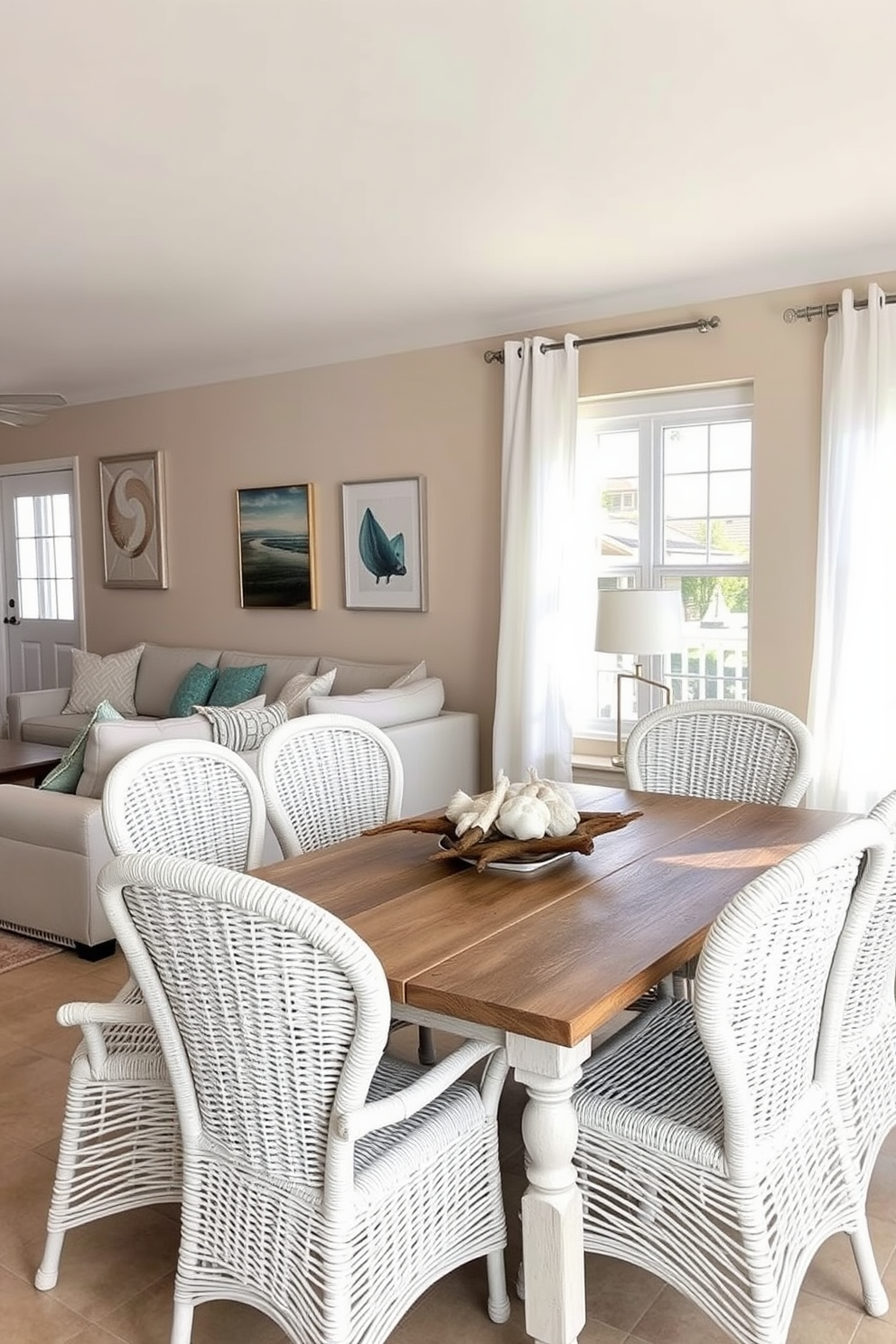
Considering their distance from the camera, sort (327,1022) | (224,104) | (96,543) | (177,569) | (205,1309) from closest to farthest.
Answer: (327,1022) < (205,1309) < (224,104) < (177,569) < (96,543)

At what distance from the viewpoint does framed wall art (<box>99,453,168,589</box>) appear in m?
6.63

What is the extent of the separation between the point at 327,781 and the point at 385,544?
306 cm

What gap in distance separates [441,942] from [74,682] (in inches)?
212

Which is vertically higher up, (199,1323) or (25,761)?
(25,761)

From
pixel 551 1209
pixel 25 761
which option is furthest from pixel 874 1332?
pixel 25 761

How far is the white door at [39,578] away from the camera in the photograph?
23.9 ft

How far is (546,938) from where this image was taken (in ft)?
6.00

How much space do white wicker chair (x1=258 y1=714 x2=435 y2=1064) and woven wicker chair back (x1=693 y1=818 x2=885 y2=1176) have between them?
125 cm

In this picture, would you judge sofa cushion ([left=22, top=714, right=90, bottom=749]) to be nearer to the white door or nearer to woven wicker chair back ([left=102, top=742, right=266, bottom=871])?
the white door

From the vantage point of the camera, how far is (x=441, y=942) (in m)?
1.81

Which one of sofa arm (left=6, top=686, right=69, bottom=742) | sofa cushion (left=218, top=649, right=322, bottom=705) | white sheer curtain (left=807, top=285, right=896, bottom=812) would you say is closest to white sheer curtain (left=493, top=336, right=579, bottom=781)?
white sheer curtain (left=807, top=285, right=896, bottom=812)

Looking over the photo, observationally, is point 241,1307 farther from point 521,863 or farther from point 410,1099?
point 521,863

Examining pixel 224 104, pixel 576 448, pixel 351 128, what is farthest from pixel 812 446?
pixel 224 104

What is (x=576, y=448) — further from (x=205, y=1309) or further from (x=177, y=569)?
(x=205, y=1309)
